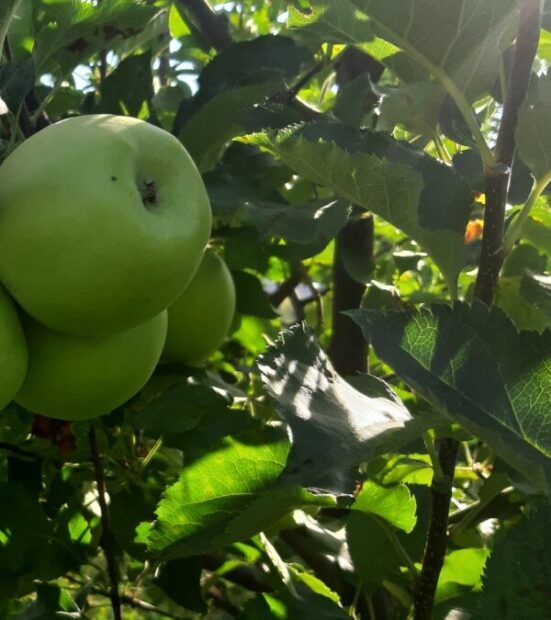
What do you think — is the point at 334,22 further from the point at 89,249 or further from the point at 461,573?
the point at 461,573

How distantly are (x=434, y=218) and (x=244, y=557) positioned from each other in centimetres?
63

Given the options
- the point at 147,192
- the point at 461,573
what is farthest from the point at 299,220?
the point at 461,573

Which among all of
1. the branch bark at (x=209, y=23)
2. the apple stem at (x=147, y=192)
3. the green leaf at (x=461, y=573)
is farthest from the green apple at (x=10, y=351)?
the branch bark at (x=209, y=23)

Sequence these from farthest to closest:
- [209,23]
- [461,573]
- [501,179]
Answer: [209,23]
[461,573]
[501,179]

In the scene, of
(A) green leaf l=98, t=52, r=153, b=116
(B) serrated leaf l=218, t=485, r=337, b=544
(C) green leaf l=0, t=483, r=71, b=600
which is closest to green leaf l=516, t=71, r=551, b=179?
(B) serrated leaf l=218, t=485, r=337, b=544

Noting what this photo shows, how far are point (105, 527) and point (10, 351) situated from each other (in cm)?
49

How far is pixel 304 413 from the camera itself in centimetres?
62

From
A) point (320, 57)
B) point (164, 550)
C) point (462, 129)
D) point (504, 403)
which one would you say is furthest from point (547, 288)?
point (320, 57)

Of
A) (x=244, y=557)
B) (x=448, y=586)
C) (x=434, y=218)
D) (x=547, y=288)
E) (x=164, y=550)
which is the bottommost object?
(x=244, y=557)

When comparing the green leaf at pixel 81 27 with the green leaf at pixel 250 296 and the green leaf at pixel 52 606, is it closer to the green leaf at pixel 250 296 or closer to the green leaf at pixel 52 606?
the green leaf at pixel 250 296

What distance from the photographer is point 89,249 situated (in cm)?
67

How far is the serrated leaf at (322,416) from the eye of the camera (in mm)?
589

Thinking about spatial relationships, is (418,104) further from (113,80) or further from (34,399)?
(34,399)

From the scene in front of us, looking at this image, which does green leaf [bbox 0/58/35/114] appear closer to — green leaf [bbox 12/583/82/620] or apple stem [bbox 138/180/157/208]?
apple stem [bbox 138/180/157/208]
